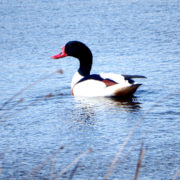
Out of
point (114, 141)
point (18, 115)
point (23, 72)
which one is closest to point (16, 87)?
point (23, 72)

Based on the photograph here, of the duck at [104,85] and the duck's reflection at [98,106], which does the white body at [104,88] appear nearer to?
the duck at [104,85]

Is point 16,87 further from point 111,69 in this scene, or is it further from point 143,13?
Result: point 143,13

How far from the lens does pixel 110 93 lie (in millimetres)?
10266

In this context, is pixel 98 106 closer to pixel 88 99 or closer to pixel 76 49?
pixel 88 99

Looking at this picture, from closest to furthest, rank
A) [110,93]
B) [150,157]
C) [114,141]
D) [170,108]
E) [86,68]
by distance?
1. [150,157]
2. [114,141]
3. [170,108]
4. [110,93]
5. [86,68]

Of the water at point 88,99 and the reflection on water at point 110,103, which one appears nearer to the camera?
the water at point 88,99

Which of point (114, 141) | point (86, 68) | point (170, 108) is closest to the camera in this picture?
point (114, 141)

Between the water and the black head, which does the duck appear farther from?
the black head

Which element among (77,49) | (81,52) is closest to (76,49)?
(77,49)

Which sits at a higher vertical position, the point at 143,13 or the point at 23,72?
the point at 143,13

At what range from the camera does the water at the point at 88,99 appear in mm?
6410

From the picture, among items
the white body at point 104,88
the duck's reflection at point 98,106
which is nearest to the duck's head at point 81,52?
the white body at point 104,88

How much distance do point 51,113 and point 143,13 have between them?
32.2ft

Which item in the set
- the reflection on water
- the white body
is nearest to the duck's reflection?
the reflection on water
